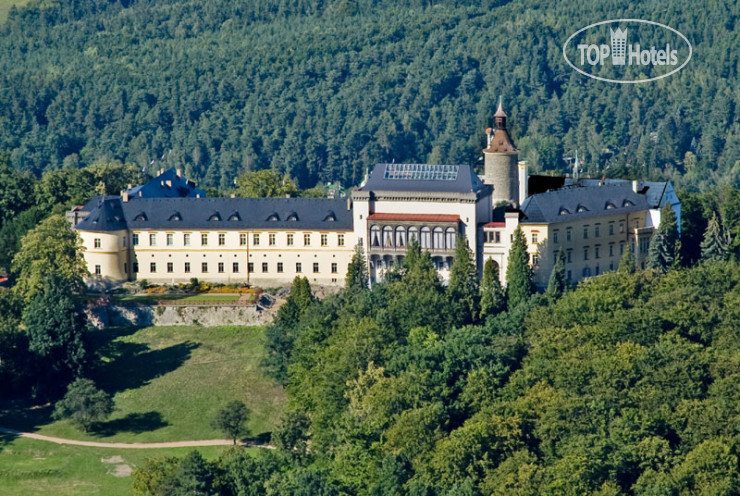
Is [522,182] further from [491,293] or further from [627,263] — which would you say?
[491,293]

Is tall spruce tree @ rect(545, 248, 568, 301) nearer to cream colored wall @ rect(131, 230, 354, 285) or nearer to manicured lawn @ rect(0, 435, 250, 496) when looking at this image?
cream colored wall @ rect(131, 230, 354, 285)

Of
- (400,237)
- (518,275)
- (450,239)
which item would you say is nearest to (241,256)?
(400,237)

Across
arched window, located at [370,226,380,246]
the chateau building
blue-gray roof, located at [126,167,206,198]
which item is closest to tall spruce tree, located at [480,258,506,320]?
the chateau building

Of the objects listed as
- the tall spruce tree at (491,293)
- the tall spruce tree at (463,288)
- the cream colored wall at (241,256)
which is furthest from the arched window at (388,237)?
the tall spruce tree at (491,293)

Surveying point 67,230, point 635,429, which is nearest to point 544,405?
point 635,429

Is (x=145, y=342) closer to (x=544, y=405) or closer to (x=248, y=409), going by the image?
(x=248, y=409)

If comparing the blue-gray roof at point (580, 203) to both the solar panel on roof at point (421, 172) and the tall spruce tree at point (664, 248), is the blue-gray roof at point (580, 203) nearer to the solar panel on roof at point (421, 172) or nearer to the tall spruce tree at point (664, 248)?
the tall spruce tree at point (664, 248)
